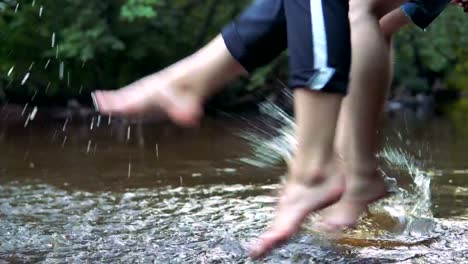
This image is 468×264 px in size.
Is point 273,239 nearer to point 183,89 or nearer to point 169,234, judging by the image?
point 183,89

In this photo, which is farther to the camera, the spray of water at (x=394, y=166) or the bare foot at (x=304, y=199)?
the spray of water at (x=394, y=166)

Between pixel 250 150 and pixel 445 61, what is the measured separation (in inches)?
322

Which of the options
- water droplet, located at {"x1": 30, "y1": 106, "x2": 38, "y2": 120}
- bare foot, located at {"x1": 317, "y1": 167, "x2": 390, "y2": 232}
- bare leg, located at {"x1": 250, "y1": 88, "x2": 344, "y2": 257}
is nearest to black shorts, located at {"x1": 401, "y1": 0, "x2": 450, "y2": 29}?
bare foot, located at {"x1": 317, "y1": 167, "x2": 390, "y2": 232}

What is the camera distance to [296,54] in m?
1.24

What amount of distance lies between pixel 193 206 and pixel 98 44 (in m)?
6.07

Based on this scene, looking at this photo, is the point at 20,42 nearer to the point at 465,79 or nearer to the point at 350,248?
the point at 350,248

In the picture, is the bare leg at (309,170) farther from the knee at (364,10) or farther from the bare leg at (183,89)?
the knee at (364,10)

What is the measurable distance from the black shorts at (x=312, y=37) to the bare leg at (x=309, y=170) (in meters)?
0.03

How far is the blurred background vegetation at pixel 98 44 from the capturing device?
8.08m

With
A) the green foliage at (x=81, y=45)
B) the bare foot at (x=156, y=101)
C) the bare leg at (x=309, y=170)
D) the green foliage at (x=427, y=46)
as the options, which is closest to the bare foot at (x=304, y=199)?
the bare leg at (x=309, y=170)

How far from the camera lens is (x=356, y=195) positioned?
1.55 metres

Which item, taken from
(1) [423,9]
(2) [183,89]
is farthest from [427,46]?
(2) [183,89]

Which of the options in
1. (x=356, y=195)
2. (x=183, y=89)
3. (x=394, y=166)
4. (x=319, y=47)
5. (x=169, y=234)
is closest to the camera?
(x=319, y=47)

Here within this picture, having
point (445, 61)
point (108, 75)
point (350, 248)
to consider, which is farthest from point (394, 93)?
point (350, 248)
